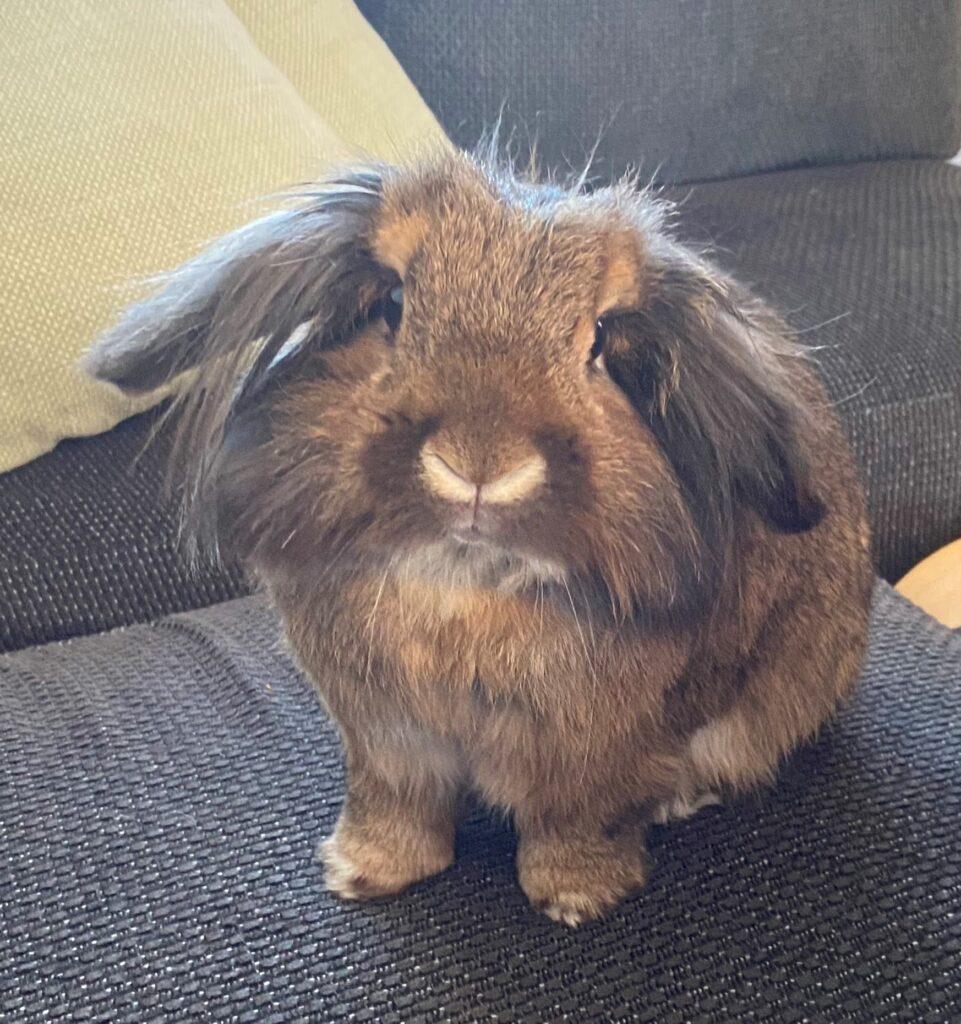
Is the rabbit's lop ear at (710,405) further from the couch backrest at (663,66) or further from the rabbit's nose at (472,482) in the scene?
the couch backrest at (663,66)

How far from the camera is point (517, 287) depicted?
0.69 m

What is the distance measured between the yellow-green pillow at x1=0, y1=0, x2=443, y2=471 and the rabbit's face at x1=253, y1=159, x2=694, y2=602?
0.55 metres

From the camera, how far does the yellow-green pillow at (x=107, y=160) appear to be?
1292 mm

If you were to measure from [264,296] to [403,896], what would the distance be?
0.49 m

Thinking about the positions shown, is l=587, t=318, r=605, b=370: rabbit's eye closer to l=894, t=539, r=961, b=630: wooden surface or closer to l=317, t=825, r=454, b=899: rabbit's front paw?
l=317, t=825, r=454, b=899: rabbit's front paw

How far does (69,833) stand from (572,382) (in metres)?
0.60

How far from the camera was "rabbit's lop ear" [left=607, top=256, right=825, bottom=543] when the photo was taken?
731mm

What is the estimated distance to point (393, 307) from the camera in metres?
0.74

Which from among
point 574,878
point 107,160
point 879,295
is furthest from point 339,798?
point 879,295

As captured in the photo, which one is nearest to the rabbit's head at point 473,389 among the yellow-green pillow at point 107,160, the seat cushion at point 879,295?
the yellow-green pillow at point 107,160

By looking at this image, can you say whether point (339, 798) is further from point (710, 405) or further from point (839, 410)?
point (839, 410)

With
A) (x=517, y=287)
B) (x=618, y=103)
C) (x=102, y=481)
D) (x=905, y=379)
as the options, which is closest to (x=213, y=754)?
(x=102, y=481)

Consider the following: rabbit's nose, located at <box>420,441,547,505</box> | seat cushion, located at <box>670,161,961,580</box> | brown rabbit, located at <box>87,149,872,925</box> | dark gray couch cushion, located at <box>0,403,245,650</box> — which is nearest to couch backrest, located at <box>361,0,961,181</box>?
seat cushion, located at <box>670,161,961,580</box>

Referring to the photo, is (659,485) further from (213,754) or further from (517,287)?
(213,754)
